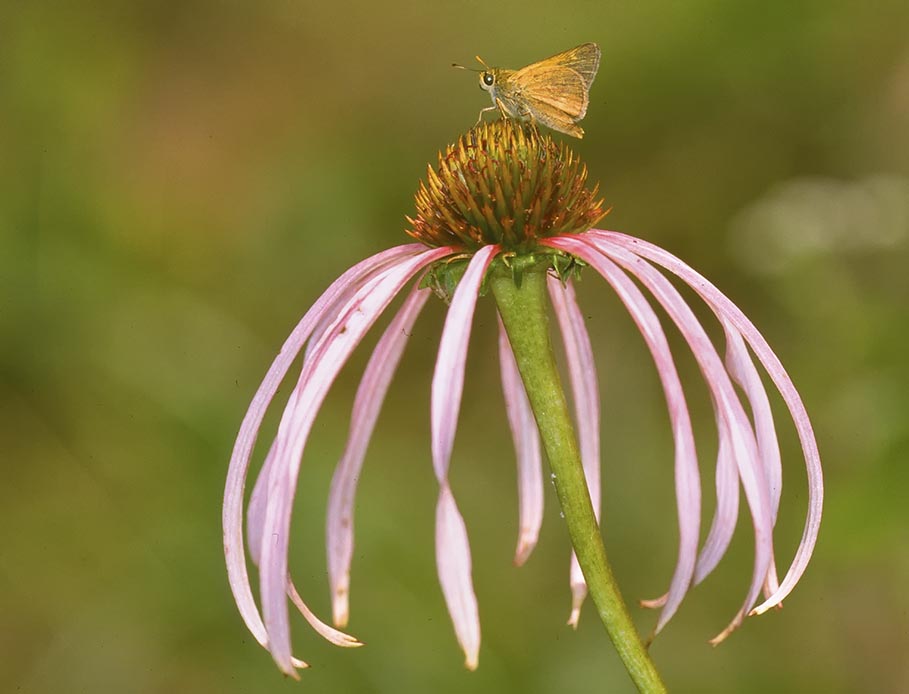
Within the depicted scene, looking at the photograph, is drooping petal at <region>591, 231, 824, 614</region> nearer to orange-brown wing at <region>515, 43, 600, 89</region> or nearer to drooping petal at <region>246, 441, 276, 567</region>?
orange-brown wing at <region>515, 43, 600, 89</region>

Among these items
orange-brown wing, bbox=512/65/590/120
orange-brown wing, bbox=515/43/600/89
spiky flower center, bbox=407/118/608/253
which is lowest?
spiky flower center, bbox=407/118/608/253

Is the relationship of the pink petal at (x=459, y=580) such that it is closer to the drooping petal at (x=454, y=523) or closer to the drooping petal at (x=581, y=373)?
the drooping petal at (x=454, y=523)

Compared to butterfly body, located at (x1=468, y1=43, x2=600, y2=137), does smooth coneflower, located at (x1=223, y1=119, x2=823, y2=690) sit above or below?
below

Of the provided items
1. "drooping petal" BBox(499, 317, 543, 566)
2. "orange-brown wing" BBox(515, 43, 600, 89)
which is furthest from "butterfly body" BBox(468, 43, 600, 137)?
"drooping petal" BBox(499, 317, 543, 566)

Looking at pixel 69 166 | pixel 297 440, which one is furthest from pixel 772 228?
pixel 69 166

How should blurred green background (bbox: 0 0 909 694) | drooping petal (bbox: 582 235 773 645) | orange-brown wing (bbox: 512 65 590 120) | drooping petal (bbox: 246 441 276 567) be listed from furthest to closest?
blurred green background (bbox: 0 0 909 694) < orange-brown wing (bbox: 512 65 590 120) < drooping petal (bbox: 246 441 276 567) < drooping petal (bbox: 582 235 773 645)

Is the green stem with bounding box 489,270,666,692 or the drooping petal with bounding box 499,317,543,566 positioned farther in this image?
the drooping petal with bounding box 499,317,543,566
